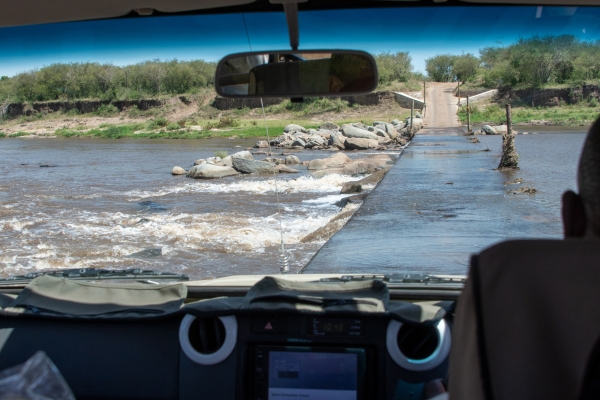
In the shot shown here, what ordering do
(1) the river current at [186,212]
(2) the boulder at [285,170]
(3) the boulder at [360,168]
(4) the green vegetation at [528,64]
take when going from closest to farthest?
1. (4) the green vegetation at [528,64]
2. (1) the river current at [186,212]
3. (3) the boulder at [360,168]
4. (2) the boulder at [285,170]

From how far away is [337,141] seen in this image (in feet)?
125

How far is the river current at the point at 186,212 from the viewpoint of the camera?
10.5 m

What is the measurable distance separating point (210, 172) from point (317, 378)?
79.2 feet

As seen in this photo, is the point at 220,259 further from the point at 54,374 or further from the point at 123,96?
the point at 54,374

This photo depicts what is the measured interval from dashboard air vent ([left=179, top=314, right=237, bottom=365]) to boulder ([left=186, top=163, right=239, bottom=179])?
23606 millimetres

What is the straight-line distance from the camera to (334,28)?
161 inches

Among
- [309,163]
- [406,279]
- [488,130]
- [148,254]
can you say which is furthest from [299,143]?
[406,279]

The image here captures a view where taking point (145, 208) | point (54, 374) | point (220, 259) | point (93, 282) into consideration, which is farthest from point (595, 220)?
point (145, 208)

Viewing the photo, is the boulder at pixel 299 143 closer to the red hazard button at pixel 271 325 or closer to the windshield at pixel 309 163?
the windshield at pixel 309 163

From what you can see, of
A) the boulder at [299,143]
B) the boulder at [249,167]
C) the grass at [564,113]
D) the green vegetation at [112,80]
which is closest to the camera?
the green vegetation at [112,80]

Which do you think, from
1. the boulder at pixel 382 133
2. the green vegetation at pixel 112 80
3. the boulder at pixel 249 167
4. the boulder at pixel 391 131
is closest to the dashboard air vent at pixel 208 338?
the green vegetation at pixel 112 80

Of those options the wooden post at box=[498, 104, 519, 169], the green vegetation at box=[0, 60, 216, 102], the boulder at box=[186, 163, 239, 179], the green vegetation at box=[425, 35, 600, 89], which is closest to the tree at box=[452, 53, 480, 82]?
the green vegetation at box=[425, 35, 600, 89]

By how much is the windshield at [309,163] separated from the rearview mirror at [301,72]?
0.31 m

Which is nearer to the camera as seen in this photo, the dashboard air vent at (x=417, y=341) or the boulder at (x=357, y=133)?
the dashboard air vent at (x=417, y=341)
